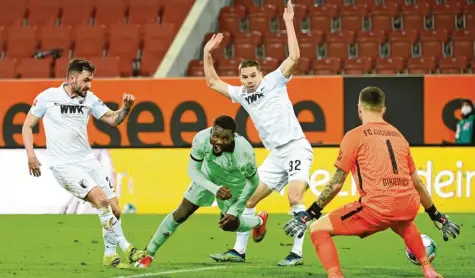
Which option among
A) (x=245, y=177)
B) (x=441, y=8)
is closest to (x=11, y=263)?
(x=245, y=177)

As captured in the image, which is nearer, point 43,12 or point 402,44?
point 402,44

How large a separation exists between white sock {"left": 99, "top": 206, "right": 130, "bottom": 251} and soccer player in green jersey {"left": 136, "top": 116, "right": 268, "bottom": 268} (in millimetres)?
295

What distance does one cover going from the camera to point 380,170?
27.9 feet

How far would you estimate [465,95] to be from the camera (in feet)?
66.1

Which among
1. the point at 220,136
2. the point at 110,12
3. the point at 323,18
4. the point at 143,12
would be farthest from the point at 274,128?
the point at 110,12

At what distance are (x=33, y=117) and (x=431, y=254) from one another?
4244 millimetres

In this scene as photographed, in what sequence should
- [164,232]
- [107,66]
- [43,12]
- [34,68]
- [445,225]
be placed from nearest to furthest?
[445,225], [164,232], [107,66], [34,68], [43,12]

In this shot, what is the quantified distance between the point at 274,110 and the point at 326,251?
343 centimetres

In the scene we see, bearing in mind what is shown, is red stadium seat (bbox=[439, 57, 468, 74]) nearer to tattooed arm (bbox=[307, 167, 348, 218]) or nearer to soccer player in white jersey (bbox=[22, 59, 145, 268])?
soccer player in white jersey (bbox=[22, 59, 145, 268])

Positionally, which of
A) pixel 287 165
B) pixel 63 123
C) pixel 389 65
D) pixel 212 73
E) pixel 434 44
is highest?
pixel 212 73

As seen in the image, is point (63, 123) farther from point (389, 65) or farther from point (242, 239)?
point (389, 65)

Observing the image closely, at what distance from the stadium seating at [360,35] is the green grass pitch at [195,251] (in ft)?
18.9

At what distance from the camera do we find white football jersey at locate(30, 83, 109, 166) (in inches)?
440

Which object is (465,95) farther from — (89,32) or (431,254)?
(431,254)
